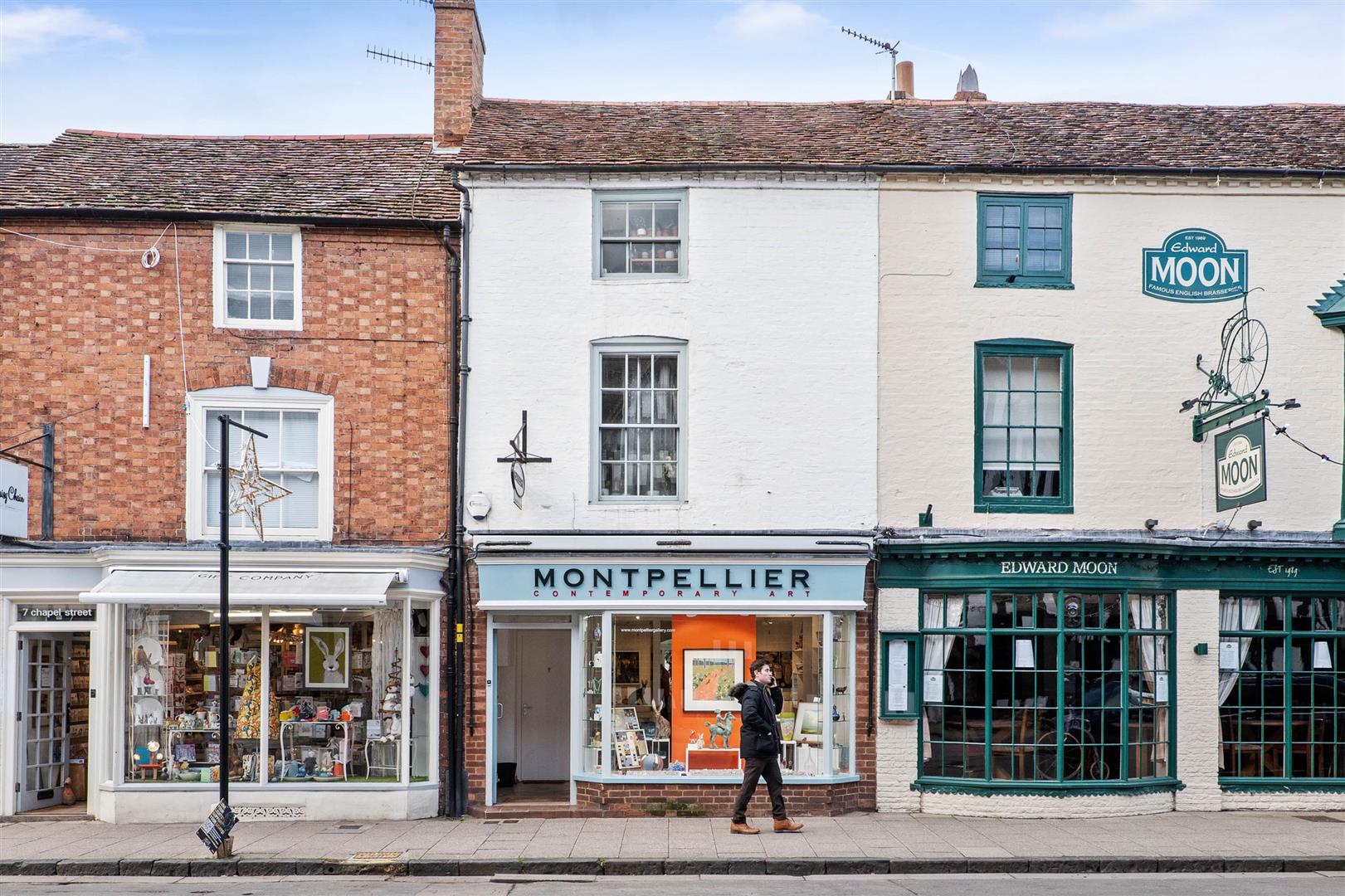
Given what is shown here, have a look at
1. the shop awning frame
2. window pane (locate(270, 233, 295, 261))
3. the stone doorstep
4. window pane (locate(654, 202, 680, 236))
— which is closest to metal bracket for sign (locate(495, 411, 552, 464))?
the shop awning frame

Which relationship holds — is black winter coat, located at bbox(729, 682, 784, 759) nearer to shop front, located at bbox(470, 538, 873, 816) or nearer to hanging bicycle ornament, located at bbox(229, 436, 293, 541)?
shop front, located at bbox(470, 538, 873, 816)

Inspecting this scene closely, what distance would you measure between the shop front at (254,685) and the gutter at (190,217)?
12.9 feet

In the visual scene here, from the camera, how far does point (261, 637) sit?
16.3m

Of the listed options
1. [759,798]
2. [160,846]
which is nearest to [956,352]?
[759,798]

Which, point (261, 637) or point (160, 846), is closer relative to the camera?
point (160, 846)

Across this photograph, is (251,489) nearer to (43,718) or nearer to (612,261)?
(43,718)

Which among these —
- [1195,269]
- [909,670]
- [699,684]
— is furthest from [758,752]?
[1195,269]

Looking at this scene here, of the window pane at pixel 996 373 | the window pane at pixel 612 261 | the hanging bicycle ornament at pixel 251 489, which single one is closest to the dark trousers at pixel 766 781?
the window pane at pixel 996 373

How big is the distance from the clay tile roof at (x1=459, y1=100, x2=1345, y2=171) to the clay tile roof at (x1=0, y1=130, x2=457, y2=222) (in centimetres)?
93

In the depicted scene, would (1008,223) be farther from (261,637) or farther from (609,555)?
(261,637)

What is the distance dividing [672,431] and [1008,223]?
4760 millimetres

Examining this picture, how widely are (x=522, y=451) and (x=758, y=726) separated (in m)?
4.35

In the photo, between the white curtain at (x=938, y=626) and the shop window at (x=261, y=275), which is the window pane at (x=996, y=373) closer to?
the white curtain at (x=938, y=626)

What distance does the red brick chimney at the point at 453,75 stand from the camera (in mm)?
18641
